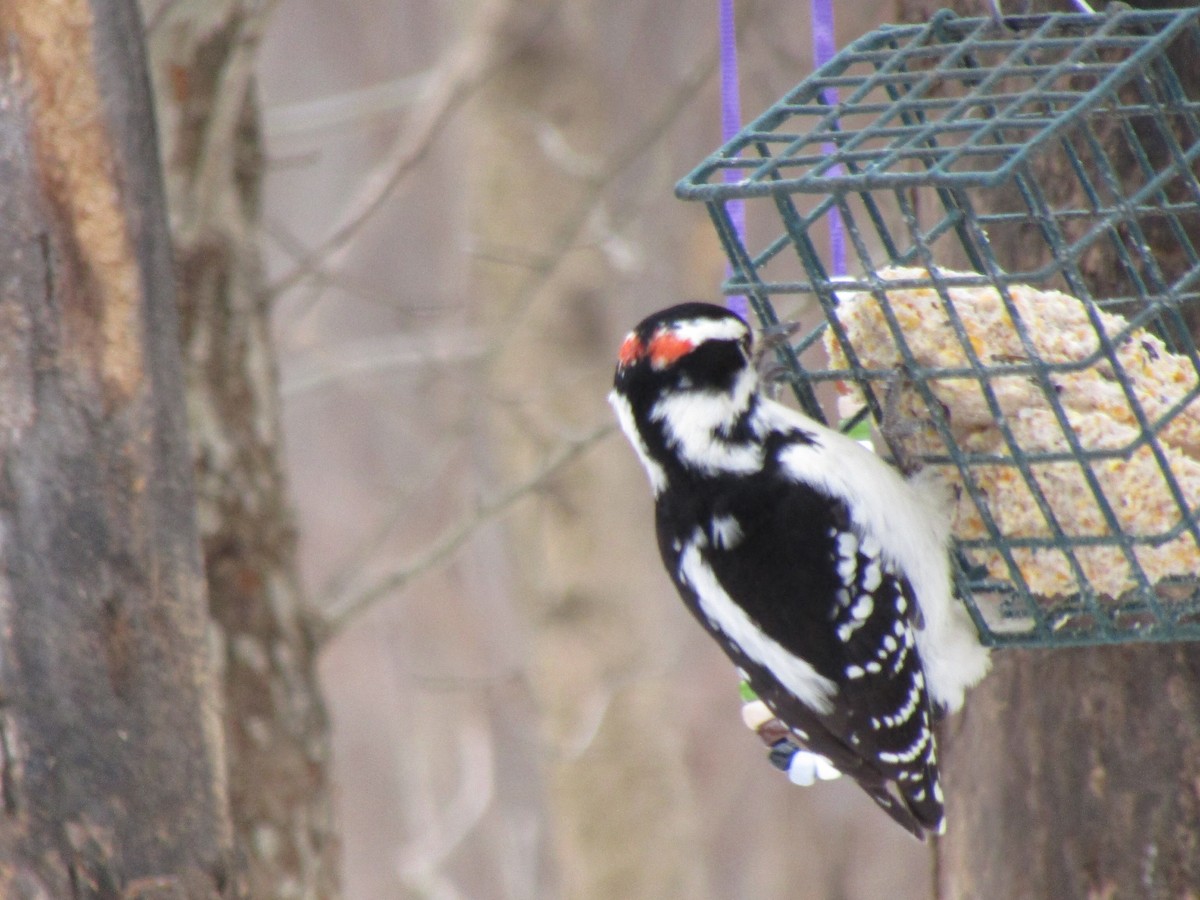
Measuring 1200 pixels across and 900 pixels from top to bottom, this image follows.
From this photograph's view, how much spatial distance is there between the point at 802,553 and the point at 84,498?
1.22 m

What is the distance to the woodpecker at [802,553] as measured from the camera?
2.91 meters

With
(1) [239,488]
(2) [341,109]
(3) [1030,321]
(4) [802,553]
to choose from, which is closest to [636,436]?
(4) [802,553]

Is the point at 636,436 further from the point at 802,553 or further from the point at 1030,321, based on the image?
the point at 1030,321

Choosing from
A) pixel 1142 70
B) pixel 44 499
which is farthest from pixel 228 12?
pixel 1142 70

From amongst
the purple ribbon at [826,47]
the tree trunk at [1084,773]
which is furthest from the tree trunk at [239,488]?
the tree trunk at [1084,773]

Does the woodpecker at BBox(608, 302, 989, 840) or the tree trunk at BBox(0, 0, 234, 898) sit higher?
the tree trunk at BBox(0, 0, 234, 898)

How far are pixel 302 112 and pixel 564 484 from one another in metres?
1.61

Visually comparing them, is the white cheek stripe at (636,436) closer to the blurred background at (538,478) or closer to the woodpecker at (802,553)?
the woodpecker at (802,553)

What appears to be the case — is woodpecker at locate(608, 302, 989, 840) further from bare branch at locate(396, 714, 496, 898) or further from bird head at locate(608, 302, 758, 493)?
bare branch at locate(396, 714, 496, 898)

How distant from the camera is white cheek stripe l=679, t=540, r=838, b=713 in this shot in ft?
10.0

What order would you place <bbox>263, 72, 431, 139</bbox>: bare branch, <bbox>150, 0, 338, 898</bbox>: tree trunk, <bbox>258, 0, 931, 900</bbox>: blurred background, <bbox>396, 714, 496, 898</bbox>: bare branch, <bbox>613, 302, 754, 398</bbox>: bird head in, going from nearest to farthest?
<bbox>613, 302, 754, 398</bbox>: bird head → <bbox>150, 0, 338, 898</bbox>: tree trunk → <bbox>258, 0, 931, 900</bbox>: blurred background → <bbox>263, 72, 431, 139</bbox>: bare branch → <bbox>396, 714, 496, 898</bbox>: bare branch

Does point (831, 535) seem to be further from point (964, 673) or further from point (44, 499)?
point (44, 499)

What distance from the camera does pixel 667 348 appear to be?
114 inches

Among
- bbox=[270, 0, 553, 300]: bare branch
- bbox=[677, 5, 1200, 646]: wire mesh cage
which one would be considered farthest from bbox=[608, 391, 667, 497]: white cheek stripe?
bbox=[270, 0, 553, 300]: bare branch
